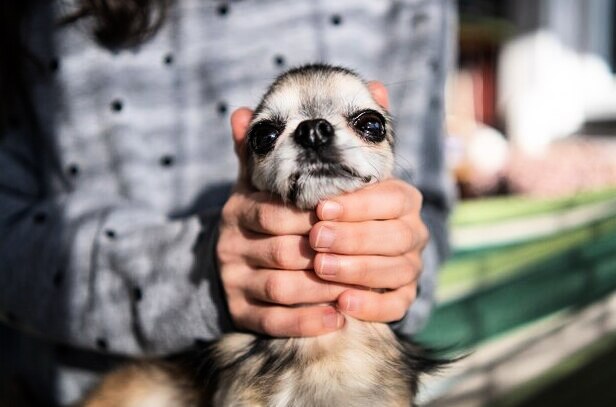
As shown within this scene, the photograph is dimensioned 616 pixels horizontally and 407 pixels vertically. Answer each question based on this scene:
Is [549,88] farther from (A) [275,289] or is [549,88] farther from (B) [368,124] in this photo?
(A) [275,289]

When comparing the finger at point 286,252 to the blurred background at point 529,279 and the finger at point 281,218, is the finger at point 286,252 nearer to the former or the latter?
the finger at point 281,218

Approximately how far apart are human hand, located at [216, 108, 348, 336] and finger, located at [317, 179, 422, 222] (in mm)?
33

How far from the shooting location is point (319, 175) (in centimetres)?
61

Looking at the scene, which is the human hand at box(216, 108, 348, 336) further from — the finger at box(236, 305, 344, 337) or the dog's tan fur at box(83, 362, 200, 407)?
the dog's tan fur at box(83, 362, 200, 407)

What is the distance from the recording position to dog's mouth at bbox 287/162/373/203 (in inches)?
23.8

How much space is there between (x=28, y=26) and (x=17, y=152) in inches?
8.7

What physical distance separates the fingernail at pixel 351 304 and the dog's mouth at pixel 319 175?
0.44 feet

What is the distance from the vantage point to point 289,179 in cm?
61

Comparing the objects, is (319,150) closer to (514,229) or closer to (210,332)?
(210,332)

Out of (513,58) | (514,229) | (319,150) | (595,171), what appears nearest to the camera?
(319,150)

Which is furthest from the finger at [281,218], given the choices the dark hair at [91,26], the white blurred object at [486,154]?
the white blurred object at [486,154]

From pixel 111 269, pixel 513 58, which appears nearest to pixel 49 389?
pixel 111 269

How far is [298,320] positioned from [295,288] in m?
0.04

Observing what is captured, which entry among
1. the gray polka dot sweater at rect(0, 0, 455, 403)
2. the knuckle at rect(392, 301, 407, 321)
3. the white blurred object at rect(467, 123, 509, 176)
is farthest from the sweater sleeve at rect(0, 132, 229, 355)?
the white blurred object at rect(467, 123, 509, 176)
